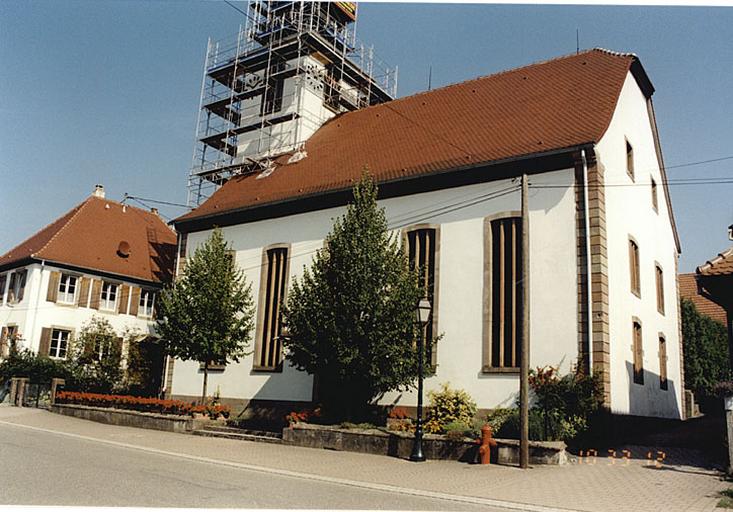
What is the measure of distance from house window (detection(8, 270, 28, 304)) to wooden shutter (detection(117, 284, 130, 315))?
4.38 meters

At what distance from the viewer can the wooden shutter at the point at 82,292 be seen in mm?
32125

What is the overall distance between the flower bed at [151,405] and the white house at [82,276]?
25.0 ft

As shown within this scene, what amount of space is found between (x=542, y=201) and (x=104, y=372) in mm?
19658

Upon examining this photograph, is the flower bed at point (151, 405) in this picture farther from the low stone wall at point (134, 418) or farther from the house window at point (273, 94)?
the house window at point (273, 94)

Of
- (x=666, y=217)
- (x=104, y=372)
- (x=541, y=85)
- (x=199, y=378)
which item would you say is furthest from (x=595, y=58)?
(x=104, y=372)

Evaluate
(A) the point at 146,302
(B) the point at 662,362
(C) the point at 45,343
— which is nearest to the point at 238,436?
(B) the point at 662,362

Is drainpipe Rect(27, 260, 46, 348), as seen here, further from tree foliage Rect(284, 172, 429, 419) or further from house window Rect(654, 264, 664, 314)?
house window Rect(654, 264, 664, 314)

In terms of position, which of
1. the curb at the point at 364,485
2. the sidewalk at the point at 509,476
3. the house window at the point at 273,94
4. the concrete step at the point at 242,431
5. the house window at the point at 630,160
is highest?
the house window at the point at 273,94

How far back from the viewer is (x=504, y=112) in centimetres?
2166

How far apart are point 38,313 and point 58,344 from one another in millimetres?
1711

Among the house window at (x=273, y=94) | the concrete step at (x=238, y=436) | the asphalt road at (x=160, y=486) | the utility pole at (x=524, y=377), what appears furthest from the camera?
the house window at (x=273, y=94)

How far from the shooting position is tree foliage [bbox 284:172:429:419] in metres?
16.9

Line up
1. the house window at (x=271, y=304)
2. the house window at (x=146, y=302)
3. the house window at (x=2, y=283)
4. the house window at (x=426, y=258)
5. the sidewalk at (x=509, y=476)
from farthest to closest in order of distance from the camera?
the house window at (x=146, y=302) < the house window at (x=2, y=283) < the house window at (x=271, y=304) < the house window at (x=426, y=258) < the sidewalk at (x=509, y=476)

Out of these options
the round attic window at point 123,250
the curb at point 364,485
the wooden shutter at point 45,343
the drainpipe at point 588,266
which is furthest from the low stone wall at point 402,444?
the round attic window at point 123,250
